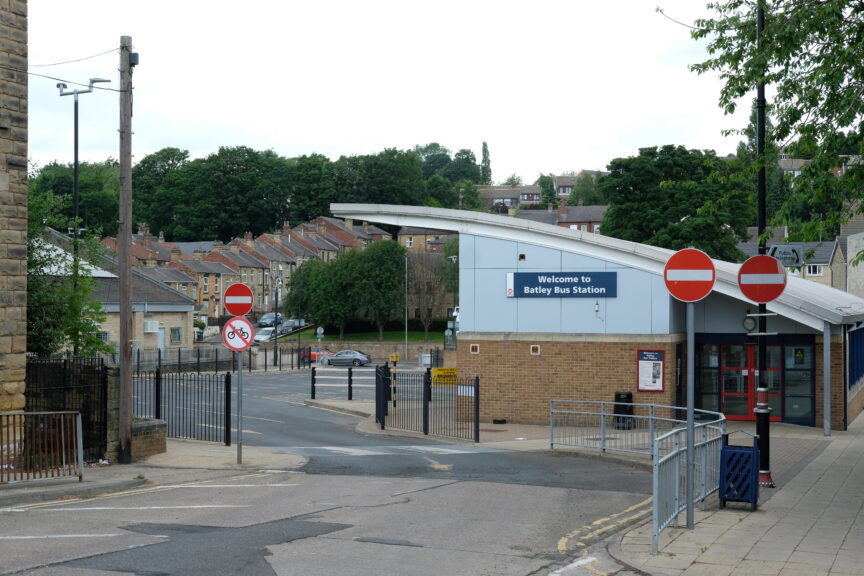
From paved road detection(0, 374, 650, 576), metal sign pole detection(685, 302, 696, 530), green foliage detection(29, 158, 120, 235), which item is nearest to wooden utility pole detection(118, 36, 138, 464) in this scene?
paved road detection(0, 374, 650, 576)

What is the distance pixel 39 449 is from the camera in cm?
1449

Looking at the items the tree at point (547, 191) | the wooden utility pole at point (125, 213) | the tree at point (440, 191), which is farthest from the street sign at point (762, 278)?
the tree at point (547, 191)

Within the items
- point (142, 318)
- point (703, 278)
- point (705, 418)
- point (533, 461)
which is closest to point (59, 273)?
point (533, 461)

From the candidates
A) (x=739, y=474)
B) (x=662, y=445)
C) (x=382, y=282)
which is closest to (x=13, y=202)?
(x=739, y=474)

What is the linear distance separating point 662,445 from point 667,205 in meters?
43.5

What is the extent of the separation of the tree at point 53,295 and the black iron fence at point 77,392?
1323mm

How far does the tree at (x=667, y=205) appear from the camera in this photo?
58.2 m

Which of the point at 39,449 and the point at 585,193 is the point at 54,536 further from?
the point at 585,193

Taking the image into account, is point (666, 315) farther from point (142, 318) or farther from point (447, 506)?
point (142, 318)

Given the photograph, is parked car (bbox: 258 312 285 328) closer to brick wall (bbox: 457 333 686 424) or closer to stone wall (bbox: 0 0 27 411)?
brick wall (bbox: 457 333 686 424)

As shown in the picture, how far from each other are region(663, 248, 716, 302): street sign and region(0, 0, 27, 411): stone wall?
10537mm

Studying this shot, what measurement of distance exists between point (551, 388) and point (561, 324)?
1744 millimetres

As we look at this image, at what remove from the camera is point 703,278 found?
11.0m

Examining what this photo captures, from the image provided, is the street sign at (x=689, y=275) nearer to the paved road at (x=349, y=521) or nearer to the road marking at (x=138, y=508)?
the paved road at (x=349, y=521)
